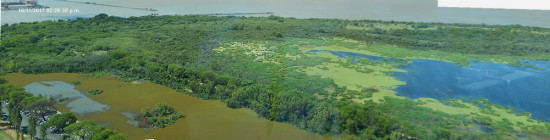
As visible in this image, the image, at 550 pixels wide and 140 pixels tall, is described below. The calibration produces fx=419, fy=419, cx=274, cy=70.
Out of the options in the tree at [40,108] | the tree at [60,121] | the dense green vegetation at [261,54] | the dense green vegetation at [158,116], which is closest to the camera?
the tree at [60,121]

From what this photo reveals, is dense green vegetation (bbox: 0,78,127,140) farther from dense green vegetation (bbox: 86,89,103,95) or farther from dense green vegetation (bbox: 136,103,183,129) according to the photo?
dense green vegetation (bbox: 86,89,103,95)

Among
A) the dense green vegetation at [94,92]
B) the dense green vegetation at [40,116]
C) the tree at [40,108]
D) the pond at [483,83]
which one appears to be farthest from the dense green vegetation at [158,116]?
the pond at [483,83]

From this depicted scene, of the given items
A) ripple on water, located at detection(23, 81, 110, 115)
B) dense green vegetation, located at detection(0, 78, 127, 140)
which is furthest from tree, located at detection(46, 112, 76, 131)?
ripple on water, located at detection(23, 81, 110, 115)

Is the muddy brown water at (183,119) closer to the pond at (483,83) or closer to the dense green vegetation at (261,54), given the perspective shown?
the dense green vegetation at (261,54)

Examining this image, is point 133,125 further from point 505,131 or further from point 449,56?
point 449,56

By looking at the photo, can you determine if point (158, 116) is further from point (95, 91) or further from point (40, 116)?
point (95, 91)

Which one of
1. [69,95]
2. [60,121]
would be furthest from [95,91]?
[60,121]

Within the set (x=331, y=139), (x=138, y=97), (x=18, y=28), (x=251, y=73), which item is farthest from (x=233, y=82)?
(x=18, y=28)
